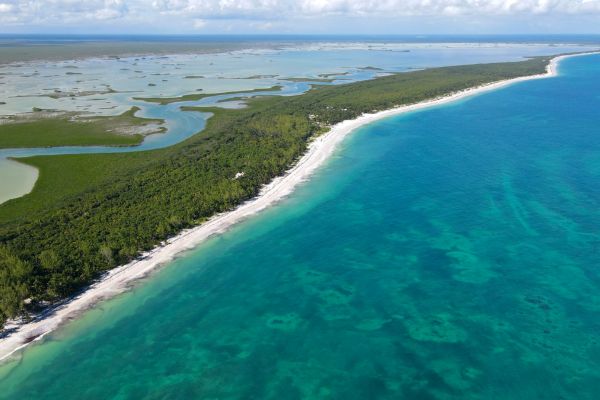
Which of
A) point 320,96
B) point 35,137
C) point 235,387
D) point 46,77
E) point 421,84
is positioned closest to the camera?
point 235,387

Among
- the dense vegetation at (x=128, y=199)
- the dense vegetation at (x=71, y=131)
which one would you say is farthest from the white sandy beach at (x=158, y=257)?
the dense vegetation at (x=71, y=131)

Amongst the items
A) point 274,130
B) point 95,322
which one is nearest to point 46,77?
point 274,130

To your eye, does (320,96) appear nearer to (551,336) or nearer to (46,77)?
(551,336)

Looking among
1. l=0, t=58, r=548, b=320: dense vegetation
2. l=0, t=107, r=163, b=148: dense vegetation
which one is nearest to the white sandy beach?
l=0, t=58, r=548, b=320: dense vegetation

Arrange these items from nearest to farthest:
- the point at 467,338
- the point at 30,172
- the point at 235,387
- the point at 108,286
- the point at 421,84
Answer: the point at 235,387 < the point at 467,338 < the point at 108,286 < the point at 30,172 < the point at 421,84

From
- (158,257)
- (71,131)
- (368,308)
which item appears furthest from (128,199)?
(71,131)

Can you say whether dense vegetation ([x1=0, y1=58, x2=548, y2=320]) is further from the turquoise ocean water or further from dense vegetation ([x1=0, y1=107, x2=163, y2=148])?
dense vegetation ([x1=0, y1=107, x2=163, y2=148])

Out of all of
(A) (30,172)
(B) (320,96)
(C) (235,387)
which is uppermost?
(B) (320,96)

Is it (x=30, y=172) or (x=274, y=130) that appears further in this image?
(x=274, y=130)
